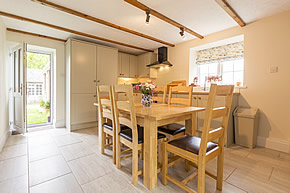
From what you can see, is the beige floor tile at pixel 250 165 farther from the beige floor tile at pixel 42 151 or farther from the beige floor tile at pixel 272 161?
the beige floor tile at pixel 42 151

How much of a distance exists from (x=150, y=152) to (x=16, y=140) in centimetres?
291

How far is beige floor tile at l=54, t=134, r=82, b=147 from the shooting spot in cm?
255

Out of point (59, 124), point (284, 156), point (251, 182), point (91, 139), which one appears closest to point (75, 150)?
point (91, 139)

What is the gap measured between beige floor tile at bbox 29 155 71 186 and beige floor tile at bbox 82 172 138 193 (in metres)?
0.46

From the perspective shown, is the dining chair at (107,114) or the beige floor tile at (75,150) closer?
the dining chair at (107,114)

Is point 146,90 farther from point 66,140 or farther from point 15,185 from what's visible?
point 66,140

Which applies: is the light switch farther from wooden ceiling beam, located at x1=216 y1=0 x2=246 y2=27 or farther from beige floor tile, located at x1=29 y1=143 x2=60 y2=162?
beige floor tile, located at x1=29 y1=143 x2=60 y2=162

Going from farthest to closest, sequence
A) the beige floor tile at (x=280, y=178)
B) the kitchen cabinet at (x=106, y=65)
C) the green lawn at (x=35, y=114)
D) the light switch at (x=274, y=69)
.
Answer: the green lawn at (x=35, y=114)
the kitchen cabinet at (x=106, y=65)
the light switch at (x=274, y=69)
the beige floor tile at (x=280, y=178)

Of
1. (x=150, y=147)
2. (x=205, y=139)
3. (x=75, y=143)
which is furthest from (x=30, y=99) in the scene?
(x=205, y=139)

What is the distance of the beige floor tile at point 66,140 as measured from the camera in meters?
2.55

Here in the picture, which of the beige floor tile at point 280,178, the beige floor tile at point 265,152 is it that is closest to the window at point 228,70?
the beige floor tile at point 265,152

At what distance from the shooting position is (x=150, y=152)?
4.42 feet

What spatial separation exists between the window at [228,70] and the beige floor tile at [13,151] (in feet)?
12.8

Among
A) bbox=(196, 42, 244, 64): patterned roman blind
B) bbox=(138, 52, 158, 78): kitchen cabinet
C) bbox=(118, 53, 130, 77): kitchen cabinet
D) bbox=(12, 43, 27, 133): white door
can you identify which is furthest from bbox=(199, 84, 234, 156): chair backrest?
bbox=(118, 53, 130, 77): kitchen cabinet
